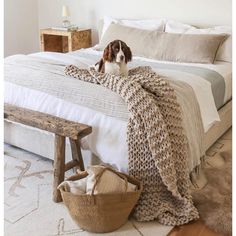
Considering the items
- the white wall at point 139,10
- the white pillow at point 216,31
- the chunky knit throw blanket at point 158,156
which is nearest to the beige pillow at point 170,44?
the white pillow at point 216,31

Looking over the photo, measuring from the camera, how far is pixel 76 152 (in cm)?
227

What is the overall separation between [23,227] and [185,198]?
90 cm

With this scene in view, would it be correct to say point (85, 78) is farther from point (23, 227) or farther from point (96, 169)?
point (23, 227)

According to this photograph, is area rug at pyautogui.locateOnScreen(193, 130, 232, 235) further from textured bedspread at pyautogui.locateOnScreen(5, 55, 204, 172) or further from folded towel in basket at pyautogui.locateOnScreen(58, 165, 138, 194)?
folded towel in basket at pyautogui.locateOnScreen(58, 165, 138, 194)

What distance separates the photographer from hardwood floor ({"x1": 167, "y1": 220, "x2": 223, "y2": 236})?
1.92 metres

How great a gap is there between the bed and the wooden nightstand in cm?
113

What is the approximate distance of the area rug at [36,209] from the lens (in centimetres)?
193

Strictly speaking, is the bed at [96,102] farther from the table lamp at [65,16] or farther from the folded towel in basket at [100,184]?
the table lamp at [65,16]

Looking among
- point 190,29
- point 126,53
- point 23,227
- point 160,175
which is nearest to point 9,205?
point 23,227

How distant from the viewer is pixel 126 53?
2439 millimetres

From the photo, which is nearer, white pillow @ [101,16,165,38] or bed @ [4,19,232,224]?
bed @ [4,19,232,224]

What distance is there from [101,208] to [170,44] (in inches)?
78.0

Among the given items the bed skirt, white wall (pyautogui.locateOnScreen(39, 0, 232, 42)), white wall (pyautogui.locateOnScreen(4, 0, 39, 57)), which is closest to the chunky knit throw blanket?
the bed skirt

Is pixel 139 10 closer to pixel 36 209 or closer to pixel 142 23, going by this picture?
pixel 142 23
